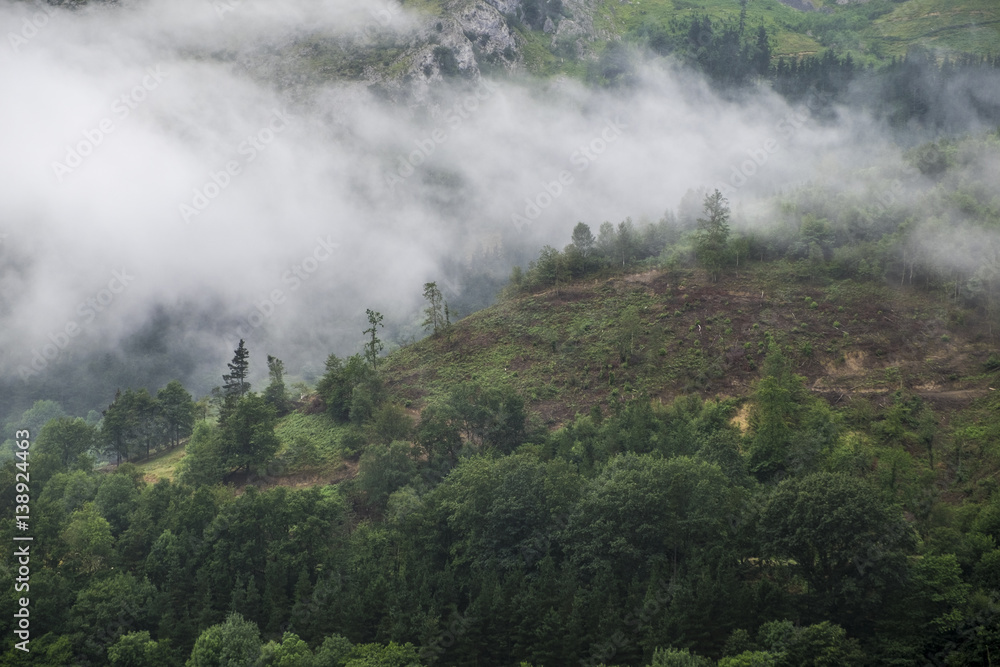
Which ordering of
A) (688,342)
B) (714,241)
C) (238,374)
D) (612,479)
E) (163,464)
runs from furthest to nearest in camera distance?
(714,241) < (238,374) < (163,464) < (688,342) < (612,479)

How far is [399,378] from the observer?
109 metres

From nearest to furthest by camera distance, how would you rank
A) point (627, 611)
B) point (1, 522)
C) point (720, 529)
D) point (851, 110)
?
point (627, 611), point (720, 529), point (1, 522), point (851, 110)

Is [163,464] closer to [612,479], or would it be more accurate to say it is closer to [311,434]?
[311,434]

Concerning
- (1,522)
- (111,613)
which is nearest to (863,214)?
(111,613)

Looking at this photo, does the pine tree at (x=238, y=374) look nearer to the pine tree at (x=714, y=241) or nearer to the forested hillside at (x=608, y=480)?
the forested hillside at (x=608, y=480)

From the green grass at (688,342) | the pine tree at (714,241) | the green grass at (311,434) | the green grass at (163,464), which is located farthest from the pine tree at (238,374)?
the pine tree at (714,241)

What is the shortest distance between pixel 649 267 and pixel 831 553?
223 ft

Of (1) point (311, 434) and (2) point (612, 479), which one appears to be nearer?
(2) point (612, 479)

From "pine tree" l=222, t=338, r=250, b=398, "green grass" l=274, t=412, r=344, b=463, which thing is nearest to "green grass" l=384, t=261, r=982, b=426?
"green grass" l=274, t=412, r=344, b=463

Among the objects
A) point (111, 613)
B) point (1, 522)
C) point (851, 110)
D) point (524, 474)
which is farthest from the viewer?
point (851, 110)

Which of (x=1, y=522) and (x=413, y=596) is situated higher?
(x=1, y=522)

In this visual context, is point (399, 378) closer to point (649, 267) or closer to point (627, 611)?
point (649, 267)

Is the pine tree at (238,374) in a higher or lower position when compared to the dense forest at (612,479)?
higher

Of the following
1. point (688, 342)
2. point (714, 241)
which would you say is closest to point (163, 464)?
point (688, 342)
